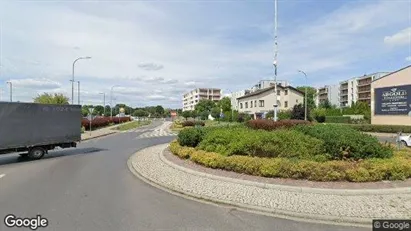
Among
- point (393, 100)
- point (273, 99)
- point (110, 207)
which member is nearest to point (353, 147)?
point (110, 207)

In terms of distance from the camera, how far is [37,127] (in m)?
15.1

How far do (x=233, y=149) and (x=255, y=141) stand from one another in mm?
821

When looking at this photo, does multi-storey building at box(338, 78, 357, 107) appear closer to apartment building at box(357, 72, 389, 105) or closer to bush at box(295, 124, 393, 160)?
apartment building at box(357, 72, 389, 105)

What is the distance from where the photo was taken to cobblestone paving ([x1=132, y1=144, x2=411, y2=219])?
20.7ft

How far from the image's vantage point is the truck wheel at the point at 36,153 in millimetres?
14812

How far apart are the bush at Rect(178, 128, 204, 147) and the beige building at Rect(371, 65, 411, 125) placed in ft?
107

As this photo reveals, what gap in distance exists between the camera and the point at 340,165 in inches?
332

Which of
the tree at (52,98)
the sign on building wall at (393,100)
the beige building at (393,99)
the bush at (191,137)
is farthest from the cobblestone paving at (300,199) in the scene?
the tree at (52,98)

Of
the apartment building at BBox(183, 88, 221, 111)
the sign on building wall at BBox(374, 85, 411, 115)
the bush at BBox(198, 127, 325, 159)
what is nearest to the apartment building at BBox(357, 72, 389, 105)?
the apartment building at BBox(183, 88, 221, 111)

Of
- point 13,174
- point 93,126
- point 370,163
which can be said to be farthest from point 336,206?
point 93,126

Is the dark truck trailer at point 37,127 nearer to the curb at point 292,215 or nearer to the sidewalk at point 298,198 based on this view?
the sidewalk at point 298,198

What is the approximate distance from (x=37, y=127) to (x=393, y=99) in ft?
131

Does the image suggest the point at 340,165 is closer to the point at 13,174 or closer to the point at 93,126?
the point at 13,174

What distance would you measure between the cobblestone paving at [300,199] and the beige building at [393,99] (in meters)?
34.9
